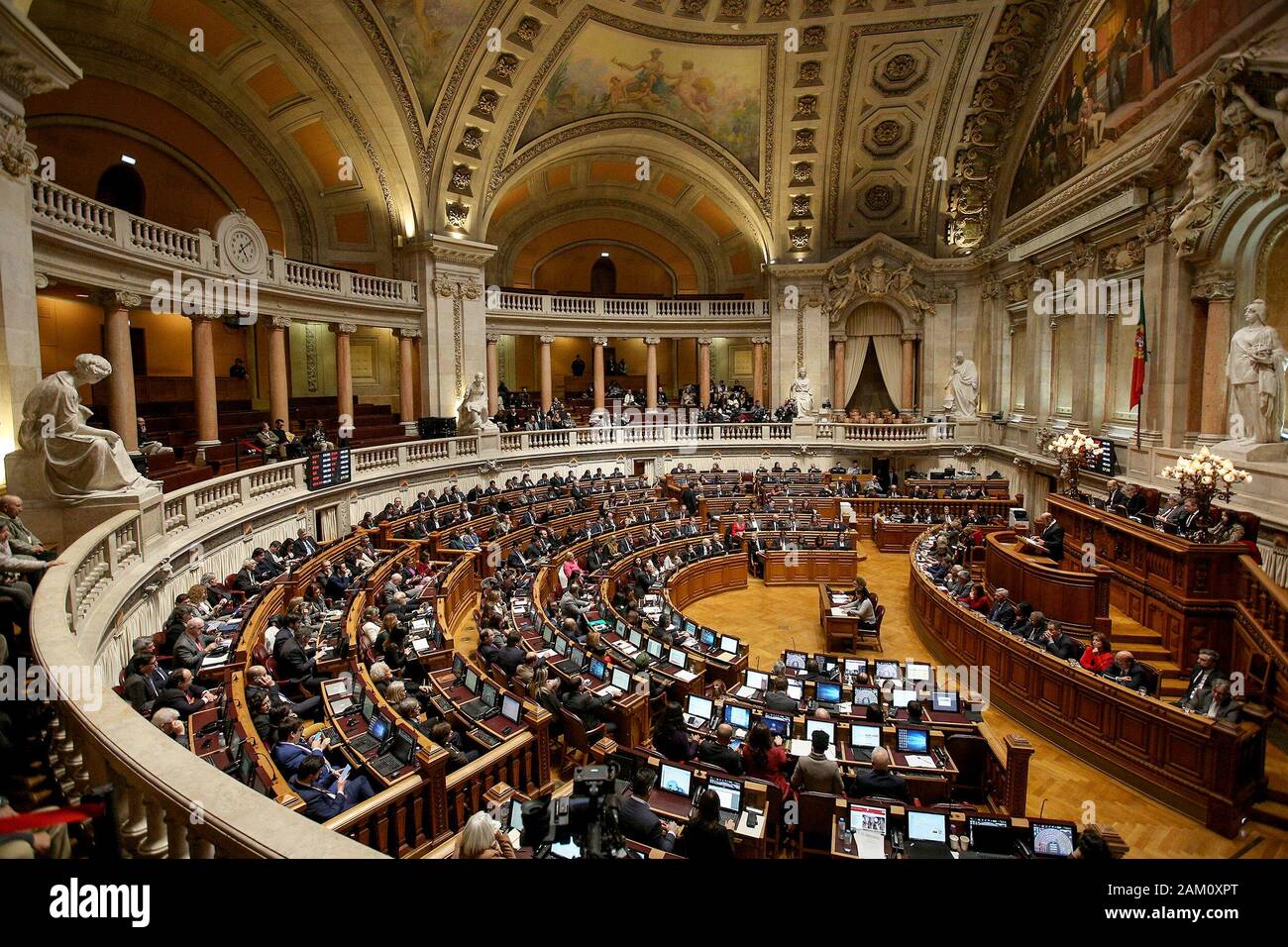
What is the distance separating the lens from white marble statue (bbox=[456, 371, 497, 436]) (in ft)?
70.1

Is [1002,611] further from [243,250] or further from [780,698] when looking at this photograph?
[243,250]

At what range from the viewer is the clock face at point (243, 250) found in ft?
51.3

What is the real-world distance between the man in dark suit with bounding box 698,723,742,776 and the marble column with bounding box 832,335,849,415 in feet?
74.4

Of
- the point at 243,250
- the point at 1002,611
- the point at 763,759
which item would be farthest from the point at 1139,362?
the point at 243,250

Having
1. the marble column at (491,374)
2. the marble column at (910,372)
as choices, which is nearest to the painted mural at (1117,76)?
the marble column at (910,372)

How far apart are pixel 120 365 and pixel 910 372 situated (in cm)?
2472

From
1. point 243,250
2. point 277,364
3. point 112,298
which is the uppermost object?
point 243,250

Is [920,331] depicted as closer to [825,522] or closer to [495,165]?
[825,522]

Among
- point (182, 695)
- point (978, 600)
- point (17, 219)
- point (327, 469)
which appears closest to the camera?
point (182, 695)

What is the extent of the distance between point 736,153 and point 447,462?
16.0 meters

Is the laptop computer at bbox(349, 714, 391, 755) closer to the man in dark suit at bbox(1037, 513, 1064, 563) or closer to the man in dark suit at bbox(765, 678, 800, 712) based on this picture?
the man in dark suit at bbox(765, 678, 800, 712)

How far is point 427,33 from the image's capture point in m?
18.8
